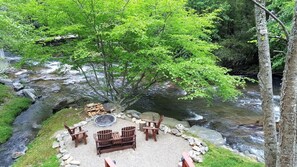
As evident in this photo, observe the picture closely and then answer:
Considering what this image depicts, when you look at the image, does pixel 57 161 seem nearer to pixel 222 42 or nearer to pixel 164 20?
pixel 164 20

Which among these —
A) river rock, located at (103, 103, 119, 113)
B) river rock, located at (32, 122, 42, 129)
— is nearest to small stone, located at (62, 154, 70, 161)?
river rock, located at (103, 103, 119, 113)

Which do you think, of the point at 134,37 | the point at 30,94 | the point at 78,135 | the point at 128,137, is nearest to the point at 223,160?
the point at 128,137

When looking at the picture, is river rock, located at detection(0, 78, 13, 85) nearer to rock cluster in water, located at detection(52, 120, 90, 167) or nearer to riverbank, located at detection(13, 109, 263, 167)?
riverbank, located at detection(13, 109, 263, 167)

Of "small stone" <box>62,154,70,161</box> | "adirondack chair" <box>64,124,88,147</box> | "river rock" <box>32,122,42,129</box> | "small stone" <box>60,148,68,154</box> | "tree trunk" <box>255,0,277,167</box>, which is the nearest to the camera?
"tree trunk" <box>255,0,277,167</box>

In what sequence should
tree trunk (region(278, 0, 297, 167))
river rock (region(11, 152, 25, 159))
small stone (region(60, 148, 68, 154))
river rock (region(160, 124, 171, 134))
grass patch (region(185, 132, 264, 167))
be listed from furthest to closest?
river rock (region(160, 124, 171, 134)) < river rock (region(11, 152, 25, 159)) < small stone (region(60, 148, 68, 154)) < grass patch (region(185, 132, 264, 167)) < tree trunk (region(278, 0, 297, 167))

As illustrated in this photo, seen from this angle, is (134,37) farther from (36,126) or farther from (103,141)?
(36,126)

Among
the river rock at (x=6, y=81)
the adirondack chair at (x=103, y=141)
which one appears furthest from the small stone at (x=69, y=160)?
the river rock at (x=6, y=81)

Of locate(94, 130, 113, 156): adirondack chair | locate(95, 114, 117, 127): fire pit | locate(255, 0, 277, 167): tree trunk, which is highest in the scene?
locate(255, 0, 277, 167): tree trunk

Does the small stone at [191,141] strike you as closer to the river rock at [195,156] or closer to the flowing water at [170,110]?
the river rock at [195,156]

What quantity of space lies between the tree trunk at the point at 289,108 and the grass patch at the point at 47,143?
27.2 feet

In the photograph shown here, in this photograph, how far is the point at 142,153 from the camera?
1074cm

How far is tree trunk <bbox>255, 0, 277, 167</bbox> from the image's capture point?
5961 millimetres

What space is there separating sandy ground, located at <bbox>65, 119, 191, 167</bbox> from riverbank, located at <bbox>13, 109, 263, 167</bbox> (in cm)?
86

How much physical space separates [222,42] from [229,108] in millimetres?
8646
